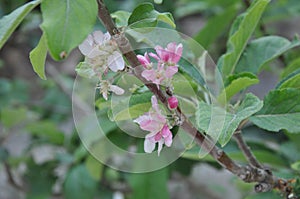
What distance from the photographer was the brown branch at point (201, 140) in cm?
35

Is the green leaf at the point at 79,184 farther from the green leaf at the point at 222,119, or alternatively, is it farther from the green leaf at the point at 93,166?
the green leaf at the point at 222,119

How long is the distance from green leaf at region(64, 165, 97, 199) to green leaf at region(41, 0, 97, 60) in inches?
24.5

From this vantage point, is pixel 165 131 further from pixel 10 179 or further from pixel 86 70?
pixel 10 179

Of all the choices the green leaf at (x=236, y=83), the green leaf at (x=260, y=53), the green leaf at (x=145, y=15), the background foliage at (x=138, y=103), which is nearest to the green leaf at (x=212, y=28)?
the background foliage at (x=138, y=103)

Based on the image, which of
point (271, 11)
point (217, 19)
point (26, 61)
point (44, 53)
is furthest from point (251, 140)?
point (26, 61)

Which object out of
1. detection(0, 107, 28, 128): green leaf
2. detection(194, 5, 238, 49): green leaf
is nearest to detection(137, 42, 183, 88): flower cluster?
detection(194, 5, 238, 49): green leaf

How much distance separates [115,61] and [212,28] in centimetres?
54

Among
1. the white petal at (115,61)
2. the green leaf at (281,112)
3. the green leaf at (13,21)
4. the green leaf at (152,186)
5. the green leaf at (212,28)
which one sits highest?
the green leaf at (13,21)

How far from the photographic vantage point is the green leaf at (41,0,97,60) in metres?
0.30

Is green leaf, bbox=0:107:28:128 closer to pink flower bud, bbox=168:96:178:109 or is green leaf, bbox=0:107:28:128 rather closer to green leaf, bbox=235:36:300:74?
green leaf, bbox=235:36:300:74

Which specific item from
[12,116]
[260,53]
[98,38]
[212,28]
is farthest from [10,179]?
[98,38]

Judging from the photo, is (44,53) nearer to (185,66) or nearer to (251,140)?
(185,66)

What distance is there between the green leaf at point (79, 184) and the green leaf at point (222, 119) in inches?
20.6

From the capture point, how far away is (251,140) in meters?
0.76
